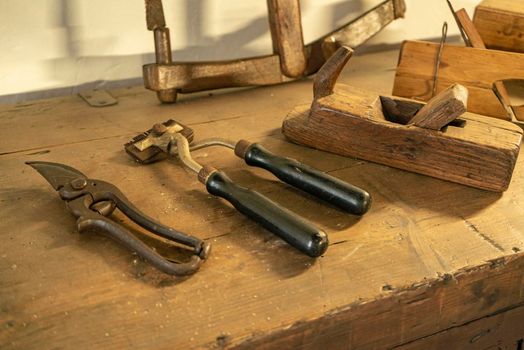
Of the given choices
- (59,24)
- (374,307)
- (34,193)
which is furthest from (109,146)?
(374,307)

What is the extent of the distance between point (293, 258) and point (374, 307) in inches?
4.4

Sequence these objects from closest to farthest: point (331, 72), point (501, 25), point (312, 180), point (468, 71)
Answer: point (312, 180) < point (331, 72) < point (468, 71) < point (501, 25)

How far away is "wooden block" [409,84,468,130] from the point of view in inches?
32.5

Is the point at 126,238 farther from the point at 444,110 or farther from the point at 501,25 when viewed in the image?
the point at 501,25

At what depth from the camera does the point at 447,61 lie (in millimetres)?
1099

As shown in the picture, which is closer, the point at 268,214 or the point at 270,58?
the point at 268,214

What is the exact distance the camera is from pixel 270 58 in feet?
4.01

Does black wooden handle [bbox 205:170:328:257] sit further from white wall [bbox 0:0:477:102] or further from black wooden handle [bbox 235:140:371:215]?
white wall [bbox 0:0:477:102]

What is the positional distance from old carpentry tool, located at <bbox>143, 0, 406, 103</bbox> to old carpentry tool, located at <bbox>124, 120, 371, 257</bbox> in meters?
0.17

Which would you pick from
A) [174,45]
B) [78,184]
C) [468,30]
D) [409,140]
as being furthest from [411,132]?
[174,45]

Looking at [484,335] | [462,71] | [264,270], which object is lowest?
[484,335]

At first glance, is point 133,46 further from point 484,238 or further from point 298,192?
point 484,238

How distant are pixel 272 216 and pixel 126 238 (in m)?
0.18

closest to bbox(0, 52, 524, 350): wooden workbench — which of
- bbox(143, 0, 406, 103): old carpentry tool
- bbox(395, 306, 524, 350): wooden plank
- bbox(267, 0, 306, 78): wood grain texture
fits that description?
bbox(395, 306, 524, 350): wooden plank
